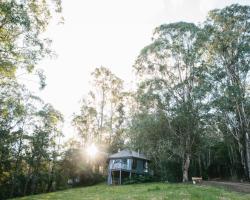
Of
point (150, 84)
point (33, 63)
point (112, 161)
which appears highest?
point (150, 84)

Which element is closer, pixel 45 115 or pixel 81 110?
pixel 45 115

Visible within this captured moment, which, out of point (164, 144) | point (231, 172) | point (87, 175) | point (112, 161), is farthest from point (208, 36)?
point (87, 175)

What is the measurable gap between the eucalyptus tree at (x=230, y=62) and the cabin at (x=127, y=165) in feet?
56.8

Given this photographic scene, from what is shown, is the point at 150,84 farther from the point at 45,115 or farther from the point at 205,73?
the point at 45,115

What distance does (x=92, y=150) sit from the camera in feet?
183

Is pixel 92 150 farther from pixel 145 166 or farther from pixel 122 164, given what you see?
pixel 145 166

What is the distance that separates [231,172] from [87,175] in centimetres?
2562

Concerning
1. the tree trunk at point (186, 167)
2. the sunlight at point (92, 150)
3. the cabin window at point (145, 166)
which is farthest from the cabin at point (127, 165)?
the tree trunk at point (186, 167)

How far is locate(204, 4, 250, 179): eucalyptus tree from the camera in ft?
106

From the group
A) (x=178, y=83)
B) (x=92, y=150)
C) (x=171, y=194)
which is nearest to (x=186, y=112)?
(x=178, y=83)

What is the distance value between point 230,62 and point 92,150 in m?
33.3

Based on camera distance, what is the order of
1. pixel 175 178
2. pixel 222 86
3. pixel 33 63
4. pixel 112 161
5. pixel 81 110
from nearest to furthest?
pixel 33 63, pixel 222 86, pixel 175 178, pixel 112 161, pixel 81 110

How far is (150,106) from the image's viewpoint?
120 ft

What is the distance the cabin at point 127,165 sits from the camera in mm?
45344
